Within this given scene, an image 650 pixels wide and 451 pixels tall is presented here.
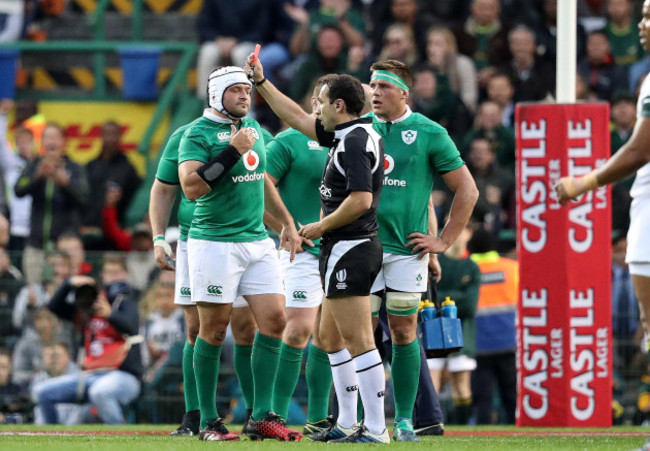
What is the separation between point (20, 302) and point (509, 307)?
454 cm

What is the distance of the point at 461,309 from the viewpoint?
481 inches

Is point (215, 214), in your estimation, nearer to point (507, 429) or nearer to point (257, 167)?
point (257, 167)

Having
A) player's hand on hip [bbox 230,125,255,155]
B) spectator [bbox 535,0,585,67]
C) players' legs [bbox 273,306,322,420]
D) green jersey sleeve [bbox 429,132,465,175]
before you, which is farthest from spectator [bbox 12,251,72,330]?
spectator [bbox 535,0,585,67]

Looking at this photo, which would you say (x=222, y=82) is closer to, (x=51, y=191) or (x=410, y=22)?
(x=51, y=191)

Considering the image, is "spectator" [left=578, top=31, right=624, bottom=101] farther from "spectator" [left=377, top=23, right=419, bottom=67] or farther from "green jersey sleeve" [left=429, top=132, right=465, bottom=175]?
"green jersey sleeve" [left=429, top=132, right=465, bottom=175]

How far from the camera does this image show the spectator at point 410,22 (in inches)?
649

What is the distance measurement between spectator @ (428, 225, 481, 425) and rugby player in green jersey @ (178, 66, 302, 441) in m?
3.04

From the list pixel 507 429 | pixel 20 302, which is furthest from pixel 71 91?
pixel 507 429

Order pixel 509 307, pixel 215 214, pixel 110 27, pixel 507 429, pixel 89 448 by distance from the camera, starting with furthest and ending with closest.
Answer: pixel 110 27 → pixel 509 307 → pixel 507 429 → pixel 215 214 → pixel 89 448

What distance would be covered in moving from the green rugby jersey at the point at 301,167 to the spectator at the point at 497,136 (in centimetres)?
538

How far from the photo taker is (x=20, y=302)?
13.4 m

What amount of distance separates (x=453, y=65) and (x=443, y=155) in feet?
22.3

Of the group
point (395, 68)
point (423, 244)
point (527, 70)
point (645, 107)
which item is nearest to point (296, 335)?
point (423, 244)

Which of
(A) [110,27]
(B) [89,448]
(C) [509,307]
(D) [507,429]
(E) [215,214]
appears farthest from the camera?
(A) [110,27]
